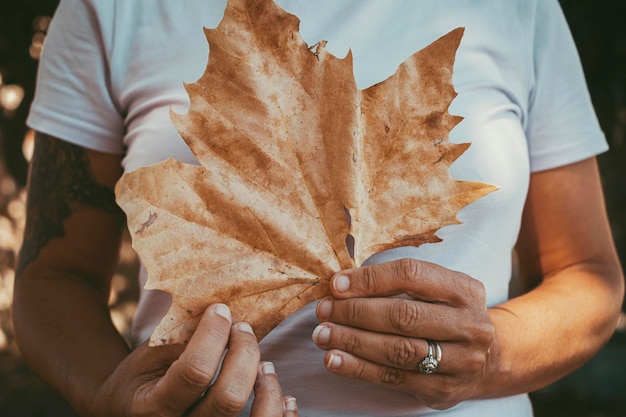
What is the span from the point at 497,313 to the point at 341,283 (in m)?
0.37

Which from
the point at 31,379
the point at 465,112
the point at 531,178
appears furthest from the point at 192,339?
the point at 31,379

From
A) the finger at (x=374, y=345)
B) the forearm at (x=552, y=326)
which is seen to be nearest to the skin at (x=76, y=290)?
the finger at (x=374, y=345)

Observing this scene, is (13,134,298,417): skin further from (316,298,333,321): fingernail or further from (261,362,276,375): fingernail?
(316,298,333,321): fingernail

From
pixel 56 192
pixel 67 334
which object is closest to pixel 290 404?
pixel 67 334

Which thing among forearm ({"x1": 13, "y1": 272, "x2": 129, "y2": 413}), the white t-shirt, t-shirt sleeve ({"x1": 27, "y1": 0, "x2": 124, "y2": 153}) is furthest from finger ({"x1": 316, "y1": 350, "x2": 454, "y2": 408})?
t-shirt sleeve ({"x1": 27, "y1": 0, "x2": 124, "y2": 153})

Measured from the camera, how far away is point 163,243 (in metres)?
0.81

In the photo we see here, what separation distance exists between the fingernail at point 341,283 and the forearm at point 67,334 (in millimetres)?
476

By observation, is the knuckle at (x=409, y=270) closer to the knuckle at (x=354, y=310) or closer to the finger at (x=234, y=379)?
the knuckle at (x=354, y=310)

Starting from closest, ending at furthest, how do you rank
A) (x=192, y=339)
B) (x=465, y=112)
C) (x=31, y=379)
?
(x=192, y=339)
(x=465, y=112)
(x=31, y=379)

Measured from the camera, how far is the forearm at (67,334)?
1.10 metres

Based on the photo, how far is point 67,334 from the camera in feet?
3.81

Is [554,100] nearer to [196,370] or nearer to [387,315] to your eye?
[387,315]

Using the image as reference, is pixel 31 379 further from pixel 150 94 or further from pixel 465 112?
pixel 465 112

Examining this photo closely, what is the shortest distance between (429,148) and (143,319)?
23.5 inches
